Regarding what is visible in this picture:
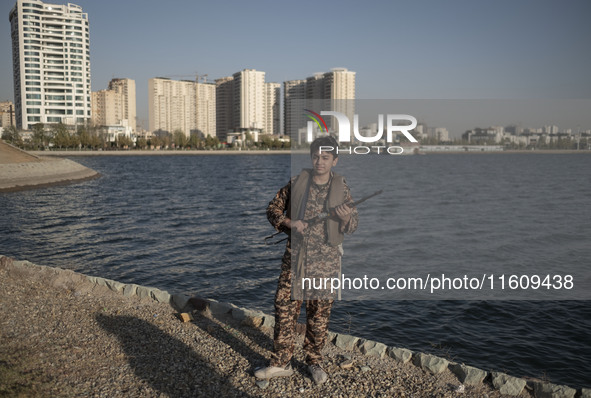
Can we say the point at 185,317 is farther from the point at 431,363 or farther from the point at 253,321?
the point at 431,363

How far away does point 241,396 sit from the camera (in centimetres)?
463

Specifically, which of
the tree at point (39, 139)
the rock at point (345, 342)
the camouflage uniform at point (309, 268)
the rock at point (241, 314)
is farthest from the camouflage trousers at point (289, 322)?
the tree at point (39, 139)

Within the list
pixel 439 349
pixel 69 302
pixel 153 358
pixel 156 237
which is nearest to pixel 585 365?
pixel 439 349

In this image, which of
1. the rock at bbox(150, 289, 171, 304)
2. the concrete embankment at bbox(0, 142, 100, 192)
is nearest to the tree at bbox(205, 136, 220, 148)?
the concrete embankment at bbox(0, 142, 100, 192)

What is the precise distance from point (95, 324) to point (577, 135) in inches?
333

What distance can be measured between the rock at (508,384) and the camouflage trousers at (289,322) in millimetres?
1885

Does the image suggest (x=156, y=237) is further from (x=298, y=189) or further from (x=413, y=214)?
(x=298, y=189)

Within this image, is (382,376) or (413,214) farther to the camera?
(413,214)

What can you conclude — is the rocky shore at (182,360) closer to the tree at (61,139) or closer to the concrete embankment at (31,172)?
the concrete embankment at (31,172)

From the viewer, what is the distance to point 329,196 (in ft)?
15.7

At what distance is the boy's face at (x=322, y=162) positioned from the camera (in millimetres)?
4727

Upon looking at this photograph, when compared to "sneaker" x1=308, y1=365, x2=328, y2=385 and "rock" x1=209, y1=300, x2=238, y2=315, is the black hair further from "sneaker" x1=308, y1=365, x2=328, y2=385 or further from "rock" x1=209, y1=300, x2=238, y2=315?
"rock" x1=209, y1=300, x2=238, y2=315

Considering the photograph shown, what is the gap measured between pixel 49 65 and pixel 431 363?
182 m

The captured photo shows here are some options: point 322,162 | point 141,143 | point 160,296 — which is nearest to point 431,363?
point 322,162
